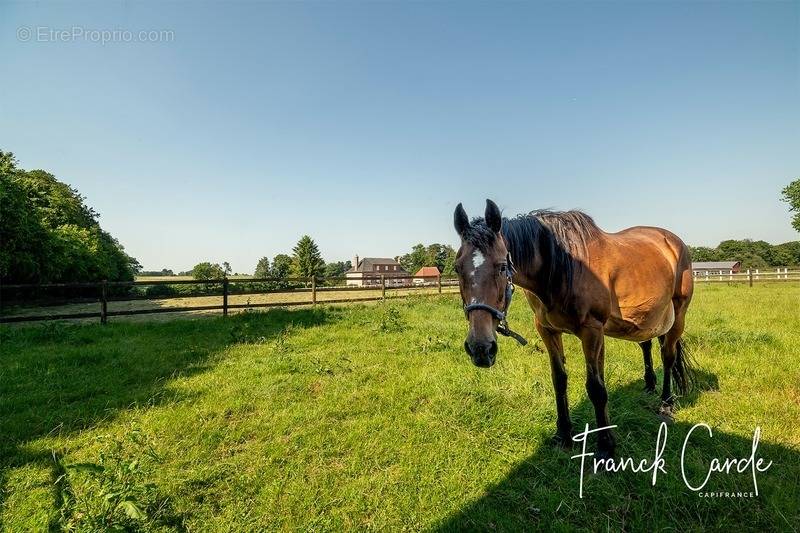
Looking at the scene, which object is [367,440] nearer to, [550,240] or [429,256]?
[550,240]

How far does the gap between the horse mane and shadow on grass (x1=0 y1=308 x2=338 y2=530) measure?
13.5ft

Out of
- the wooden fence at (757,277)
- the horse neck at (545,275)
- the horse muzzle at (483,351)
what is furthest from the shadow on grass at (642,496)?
the wooden fence at (757,277)

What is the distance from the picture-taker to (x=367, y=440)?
11.5 feet

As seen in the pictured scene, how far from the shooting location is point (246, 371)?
223 inches

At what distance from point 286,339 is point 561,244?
264 inches

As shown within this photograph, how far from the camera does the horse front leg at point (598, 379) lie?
9.79 ft

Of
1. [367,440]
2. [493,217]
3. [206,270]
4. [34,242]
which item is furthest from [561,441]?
[206,270]

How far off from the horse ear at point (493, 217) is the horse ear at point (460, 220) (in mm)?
166

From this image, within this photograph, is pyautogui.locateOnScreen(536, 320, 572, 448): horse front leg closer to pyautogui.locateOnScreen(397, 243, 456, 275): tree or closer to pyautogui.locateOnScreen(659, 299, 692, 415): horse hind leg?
pyautogui.locateOnScreen(659, 299, 692, 415): horse hind leg

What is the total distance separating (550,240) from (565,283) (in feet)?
1.35

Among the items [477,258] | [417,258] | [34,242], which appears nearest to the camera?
[477,258]

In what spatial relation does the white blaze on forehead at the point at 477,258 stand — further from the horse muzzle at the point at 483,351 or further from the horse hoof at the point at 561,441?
the horse hoof at the point at 561,441

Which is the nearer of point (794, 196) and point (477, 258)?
point (477, 258)

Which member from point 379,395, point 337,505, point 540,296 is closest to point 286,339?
point 379,395
